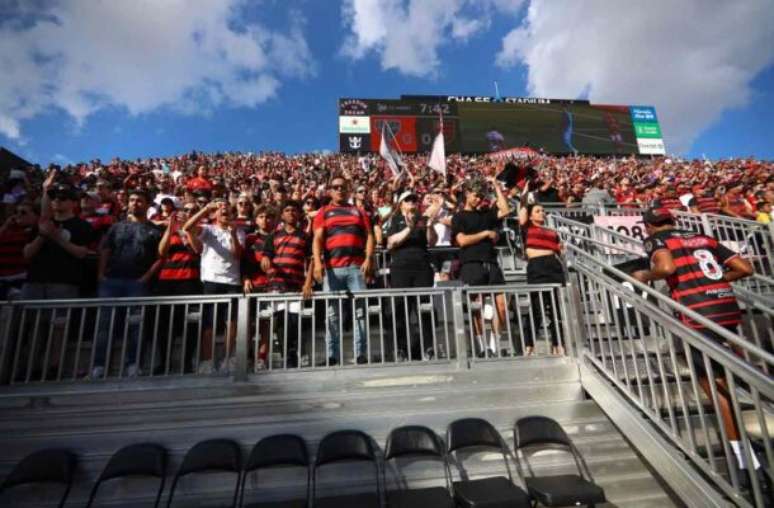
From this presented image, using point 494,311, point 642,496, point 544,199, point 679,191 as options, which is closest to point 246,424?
point 494,311

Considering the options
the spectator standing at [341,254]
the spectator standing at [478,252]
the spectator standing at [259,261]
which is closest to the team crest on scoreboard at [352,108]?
the spectator standing at [259,261]

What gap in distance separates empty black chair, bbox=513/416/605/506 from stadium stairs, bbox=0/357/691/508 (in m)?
0.14

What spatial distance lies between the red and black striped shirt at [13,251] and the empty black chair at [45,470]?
265 centimetres

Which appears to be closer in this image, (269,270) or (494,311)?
(494,311)

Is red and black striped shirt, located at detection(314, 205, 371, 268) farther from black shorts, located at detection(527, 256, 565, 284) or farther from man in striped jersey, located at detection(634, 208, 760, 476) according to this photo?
man in striped jersey, located at detection(634, 208, 760, 476)

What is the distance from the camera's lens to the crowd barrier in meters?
4.01

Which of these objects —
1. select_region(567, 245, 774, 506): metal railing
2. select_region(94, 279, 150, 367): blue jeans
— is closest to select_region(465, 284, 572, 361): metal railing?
select_region(567, 245, 774, 506): metal railing

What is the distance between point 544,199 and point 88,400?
9.14 m

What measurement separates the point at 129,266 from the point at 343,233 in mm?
2439

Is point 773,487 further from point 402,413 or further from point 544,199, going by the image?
point 544,199

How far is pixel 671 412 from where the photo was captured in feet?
Result: 10.4

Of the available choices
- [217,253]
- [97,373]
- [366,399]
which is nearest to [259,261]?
[217,253]

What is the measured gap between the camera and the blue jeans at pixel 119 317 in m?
4.18

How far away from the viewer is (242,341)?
405 centimetres
